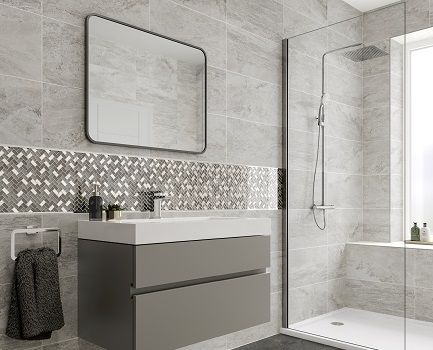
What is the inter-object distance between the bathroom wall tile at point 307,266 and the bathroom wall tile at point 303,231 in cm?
4

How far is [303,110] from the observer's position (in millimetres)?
3346

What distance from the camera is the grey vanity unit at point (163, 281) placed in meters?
1.92

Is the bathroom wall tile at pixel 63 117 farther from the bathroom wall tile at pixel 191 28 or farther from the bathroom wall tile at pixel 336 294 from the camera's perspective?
the bathroom wall tile at pixel 336 294

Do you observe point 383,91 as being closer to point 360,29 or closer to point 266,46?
point 360,29

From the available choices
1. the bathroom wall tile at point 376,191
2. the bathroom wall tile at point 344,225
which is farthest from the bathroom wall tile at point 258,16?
the bathroom wall tile at point 344,225

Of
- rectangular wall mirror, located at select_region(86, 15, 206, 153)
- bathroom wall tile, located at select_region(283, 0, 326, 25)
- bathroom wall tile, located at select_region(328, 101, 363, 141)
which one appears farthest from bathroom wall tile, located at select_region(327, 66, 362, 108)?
rectangular wall mirror, located at select_region(86, 15, 206, 153)

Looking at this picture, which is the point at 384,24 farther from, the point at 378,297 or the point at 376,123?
the point at 378,297

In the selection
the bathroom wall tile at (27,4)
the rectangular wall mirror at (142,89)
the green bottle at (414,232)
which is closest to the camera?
the bathroom wall tile at (27,4)

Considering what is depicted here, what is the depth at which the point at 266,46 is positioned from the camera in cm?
334

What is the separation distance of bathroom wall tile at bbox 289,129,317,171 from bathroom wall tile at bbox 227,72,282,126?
7.0 inches

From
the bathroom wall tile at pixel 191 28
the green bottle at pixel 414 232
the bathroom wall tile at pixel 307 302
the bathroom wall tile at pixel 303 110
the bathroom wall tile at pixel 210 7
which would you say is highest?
the bathroom wall tile at pixel 210 7

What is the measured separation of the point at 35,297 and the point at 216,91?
1.67 metres

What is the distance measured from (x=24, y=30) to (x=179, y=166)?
1104 mm

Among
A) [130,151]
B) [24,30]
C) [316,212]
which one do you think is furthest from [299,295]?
[24,30]
